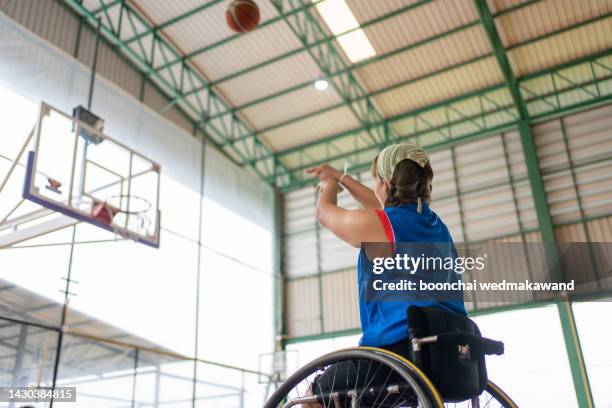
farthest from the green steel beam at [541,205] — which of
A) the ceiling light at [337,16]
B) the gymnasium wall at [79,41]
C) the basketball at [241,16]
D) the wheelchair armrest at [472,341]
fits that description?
the wheelchair armrest at [472,341]

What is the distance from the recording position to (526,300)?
52.1 feet

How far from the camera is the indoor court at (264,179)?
11922 millimetres

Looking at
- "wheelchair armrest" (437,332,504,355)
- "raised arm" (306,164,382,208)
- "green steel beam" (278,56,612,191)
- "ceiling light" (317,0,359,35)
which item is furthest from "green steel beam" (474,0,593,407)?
"wheelchair armrest" (437,332,504,355)

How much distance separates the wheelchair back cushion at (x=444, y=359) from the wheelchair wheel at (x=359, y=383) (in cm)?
9

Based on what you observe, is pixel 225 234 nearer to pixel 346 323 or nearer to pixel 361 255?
pixel 346 323

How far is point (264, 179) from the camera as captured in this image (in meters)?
21.0

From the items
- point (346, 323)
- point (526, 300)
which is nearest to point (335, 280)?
point (346, 323)

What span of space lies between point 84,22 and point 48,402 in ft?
31.0

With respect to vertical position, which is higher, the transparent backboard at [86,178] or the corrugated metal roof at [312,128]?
the corrugated metal roof at [312,128]

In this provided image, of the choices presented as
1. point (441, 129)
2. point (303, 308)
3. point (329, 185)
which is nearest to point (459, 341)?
point (329, 185)

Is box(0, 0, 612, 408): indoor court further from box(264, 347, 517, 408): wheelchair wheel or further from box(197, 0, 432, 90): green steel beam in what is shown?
box(264, 347, 517, 408): wheelchair wheel

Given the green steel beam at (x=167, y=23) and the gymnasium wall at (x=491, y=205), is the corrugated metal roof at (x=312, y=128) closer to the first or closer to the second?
the gymnasium wall at (x=491, y=205)

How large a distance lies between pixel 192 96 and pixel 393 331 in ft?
55.7

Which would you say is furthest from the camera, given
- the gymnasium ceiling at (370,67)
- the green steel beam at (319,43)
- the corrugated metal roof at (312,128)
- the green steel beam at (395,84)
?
the corrugated metal roof at (312,128)
